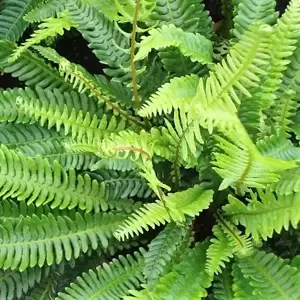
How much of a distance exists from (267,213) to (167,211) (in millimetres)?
217

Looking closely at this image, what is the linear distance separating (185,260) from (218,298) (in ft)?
0.36

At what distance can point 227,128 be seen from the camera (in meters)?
0.97

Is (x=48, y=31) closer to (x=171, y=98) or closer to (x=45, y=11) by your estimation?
(x=45, y=11)

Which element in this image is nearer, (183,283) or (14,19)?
(183,283)

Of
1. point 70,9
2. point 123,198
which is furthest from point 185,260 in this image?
point 70,9

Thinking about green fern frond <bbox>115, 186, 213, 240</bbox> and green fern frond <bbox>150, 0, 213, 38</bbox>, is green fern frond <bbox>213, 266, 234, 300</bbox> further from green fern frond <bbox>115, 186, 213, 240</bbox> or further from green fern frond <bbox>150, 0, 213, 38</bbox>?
green fern frond <bbox>150, 0, 213, 38</bbox>

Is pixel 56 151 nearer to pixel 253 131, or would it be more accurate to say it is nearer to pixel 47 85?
pixel 47 85

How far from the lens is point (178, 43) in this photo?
1157mm

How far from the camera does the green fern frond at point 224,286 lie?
1.20m

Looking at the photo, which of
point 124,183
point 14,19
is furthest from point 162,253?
point 14,19

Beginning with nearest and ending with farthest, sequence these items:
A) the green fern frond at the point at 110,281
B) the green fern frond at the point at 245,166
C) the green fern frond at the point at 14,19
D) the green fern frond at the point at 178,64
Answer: the green fern frond at the point at 245,166, the green fern frond at the point at 110,281, the green fern frond at the point at 178,64, the green fern frond at the point at 14,19

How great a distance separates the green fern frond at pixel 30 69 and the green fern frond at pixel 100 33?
5.2 inches

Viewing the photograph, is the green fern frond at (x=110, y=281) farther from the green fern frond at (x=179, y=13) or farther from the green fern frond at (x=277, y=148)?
the green fern frond at (x=179, y=13)

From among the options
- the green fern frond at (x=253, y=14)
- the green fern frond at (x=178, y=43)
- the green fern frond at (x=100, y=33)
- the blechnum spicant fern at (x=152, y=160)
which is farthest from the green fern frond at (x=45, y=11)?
the green fern frond at (x=253, y=14)
